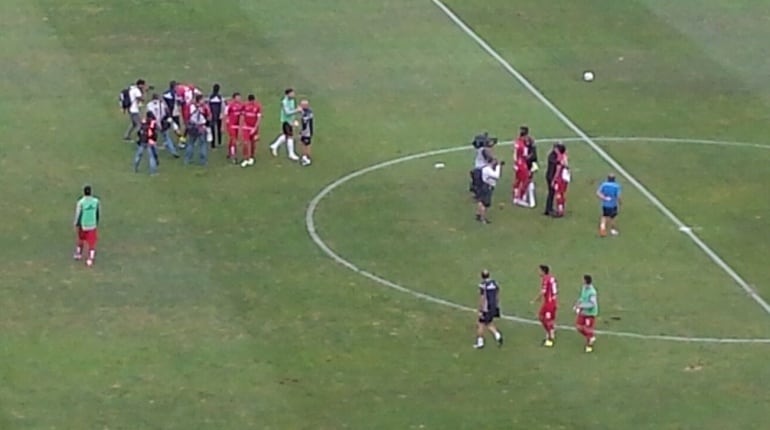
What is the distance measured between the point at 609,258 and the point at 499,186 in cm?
519

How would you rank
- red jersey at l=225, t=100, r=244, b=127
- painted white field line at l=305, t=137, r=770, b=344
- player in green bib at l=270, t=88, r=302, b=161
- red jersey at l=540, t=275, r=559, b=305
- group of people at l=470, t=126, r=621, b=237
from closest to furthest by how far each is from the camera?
red jersey at l=540, t=275, r=559, b=305 → painted white field line at l=305, t=137, r=770, b=344 → group of people at l=470, t=126, r=621, b=237 → red jersey at l=225, t=100, r=244, b=127 → player in green bib at l=270, t=88, r=302, b=161

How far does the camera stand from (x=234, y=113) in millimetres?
48406

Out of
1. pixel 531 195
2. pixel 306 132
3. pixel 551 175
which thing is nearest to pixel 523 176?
pixel 531 195

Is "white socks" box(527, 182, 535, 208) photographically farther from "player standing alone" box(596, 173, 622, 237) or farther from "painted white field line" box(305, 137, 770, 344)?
"painted white field line" box(305, 137, 770, 344)

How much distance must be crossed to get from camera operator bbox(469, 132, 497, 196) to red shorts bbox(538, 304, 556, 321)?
7.51 metres

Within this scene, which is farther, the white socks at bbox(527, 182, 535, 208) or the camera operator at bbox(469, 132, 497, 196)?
the white socks at bbox(527, 182, 535, 208)

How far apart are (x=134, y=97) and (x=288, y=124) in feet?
11.9

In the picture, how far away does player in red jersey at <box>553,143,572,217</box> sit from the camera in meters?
45.1

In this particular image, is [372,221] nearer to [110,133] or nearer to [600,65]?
[110,133]

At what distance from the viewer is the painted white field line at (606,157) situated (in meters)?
41.8

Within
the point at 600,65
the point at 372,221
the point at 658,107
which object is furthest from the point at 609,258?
the point at 600,65

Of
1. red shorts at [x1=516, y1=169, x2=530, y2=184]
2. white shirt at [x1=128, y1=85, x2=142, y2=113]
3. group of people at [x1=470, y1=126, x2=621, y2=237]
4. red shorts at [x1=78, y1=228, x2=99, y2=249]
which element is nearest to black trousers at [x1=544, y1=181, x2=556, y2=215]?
group of people at [x1=470, y1=126, x2=621, y2=237]

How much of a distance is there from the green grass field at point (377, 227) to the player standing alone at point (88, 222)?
50cm

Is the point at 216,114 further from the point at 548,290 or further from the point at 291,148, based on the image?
the point at 548,290
